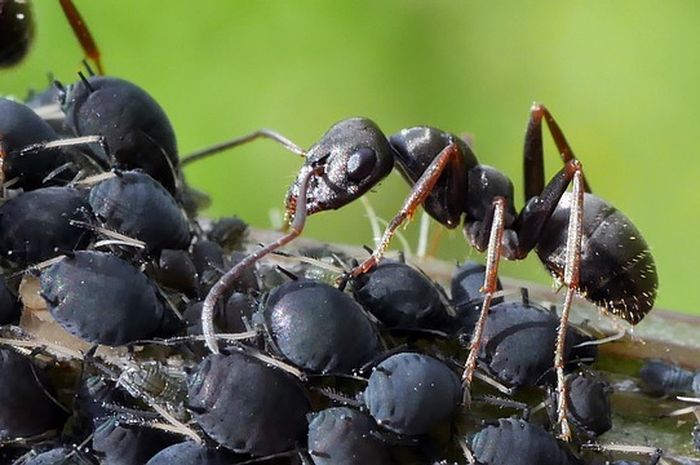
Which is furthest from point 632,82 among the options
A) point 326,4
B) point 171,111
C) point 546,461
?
point 546,461

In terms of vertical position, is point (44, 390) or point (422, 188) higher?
point (422, 188)

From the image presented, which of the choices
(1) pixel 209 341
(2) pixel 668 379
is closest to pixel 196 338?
(1) pixel 209 341

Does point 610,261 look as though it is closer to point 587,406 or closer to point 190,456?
point 587,406

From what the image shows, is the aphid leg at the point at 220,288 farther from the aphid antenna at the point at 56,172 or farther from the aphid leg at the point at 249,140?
the aphid leg at the point at 249,140

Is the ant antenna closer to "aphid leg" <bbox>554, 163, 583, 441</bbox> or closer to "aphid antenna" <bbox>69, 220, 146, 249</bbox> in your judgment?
"aphid antenna" <bbox>69, 220, 146, 249</bbox>

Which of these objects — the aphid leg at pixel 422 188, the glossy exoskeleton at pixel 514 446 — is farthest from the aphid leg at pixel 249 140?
the glossy exoskeleton at pixel 514 446

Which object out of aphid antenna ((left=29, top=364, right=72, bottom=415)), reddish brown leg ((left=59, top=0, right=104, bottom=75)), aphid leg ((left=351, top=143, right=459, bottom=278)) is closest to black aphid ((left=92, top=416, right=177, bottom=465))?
aphid antenna ((left=29, top=364, right=72, bottom=415))
